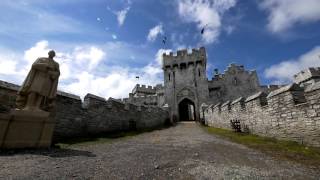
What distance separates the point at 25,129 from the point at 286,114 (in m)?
7.81

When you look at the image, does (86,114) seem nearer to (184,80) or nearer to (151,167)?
(151,167)

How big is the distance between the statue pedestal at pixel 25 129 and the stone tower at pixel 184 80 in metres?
29.8

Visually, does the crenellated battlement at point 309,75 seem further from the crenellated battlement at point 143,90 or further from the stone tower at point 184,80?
the crenellated battlement at point 143,90

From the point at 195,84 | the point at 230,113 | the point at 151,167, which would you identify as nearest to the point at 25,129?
the point at 151,167

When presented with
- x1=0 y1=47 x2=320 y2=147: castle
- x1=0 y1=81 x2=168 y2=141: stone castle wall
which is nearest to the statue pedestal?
x1=0 y1=81 x2=168 y2=141: stone castle wall

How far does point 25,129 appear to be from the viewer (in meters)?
5.75

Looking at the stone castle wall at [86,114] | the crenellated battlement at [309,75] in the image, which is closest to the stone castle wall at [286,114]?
the stone castle wall at [86,114]

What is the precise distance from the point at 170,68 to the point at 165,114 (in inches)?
559

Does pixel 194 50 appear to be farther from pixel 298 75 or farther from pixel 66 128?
pixel 66 128

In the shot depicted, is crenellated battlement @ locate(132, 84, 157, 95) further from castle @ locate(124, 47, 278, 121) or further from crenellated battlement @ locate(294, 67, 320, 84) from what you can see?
crenellated battlement @ locate(294, 67, 320, 84)

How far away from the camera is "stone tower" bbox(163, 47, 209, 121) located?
1423 inches

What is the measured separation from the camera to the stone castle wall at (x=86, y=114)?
7.52 meters

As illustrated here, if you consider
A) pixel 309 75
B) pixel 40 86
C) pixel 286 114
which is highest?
pixel 309 75

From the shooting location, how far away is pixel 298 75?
3256cm
